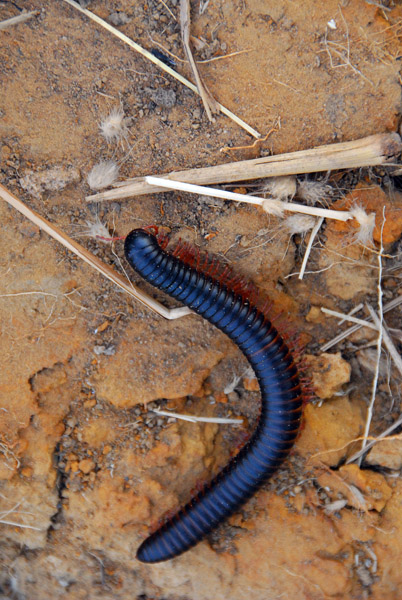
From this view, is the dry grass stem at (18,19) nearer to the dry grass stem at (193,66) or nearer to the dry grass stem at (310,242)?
the dry grass stem at (193,66)

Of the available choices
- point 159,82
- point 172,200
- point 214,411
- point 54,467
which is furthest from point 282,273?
point 54,467

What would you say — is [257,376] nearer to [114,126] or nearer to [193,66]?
[114,126]

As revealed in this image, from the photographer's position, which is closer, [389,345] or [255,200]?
[255,200]

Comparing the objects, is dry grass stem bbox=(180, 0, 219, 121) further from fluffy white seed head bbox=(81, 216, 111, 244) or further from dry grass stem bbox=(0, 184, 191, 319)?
dry grass stem bbox=(0, 184, 191, 319)

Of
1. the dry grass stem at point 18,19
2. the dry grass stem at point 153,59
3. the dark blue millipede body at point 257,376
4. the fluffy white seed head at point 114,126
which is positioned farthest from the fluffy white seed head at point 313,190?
the dry grass stem at point 18,19

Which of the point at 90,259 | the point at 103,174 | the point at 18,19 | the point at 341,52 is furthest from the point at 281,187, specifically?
the point at 18,19

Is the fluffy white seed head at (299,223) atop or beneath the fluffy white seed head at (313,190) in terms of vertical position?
beneath

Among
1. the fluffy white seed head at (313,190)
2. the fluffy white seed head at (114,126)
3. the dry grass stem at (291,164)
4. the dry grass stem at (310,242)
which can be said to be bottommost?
the dry grass stem at (310,242)
